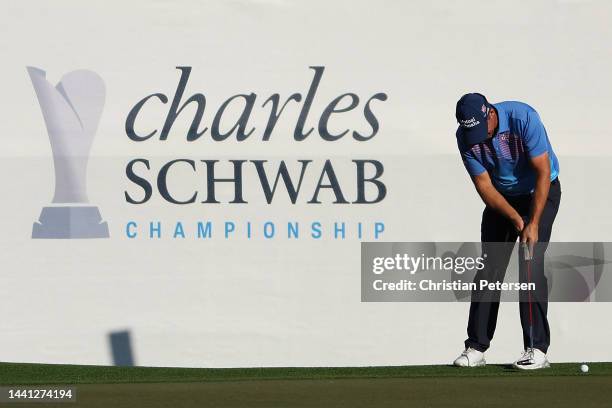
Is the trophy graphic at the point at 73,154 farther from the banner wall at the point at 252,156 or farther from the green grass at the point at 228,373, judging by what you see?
the green grass at the point at 228,373

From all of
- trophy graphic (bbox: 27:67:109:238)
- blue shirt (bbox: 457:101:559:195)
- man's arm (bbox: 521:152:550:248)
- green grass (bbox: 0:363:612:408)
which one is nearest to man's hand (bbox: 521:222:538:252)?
man's arm (bbox: 521:152:550:248)

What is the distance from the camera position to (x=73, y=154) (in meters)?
6.49

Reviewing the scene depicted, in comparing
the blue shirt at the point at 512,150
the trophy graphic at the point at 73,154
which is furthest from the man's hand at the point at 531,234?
the trophy graphic at the point at 73,154

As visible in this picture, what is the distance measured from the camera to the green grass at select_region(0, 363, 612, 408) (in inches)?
161

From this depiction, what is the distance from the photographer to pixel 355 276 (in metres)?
6.46

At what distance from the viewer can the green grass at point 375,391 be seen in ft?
13.4

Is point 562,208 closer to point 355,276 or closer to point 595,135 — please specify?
point 595,135

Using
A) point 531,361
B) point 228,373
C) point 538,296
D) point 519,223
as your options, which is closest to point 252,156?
point 228,373

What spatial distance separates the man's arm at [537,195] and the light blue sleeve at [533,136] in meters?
0.03

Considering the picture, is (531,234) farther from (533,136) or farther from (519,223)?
(533,136)

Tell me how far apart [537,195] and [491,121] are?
41cm

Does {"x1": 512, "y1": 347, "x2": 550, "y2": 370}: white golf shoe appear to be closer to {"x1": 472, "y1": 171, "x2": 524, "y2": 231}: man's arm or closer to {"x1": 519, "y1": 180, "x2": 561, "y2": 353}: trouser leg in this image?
{"x1": 519, "y1": 180, "x2": 561, "y2": 353}: trouser leg

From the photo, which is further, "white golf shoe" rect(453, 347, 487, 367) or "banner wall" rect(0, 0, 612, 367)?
"banner wall" rect(0, 0, 612, 367)

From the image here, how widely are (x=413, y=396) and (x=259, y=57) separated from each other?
274 cm
